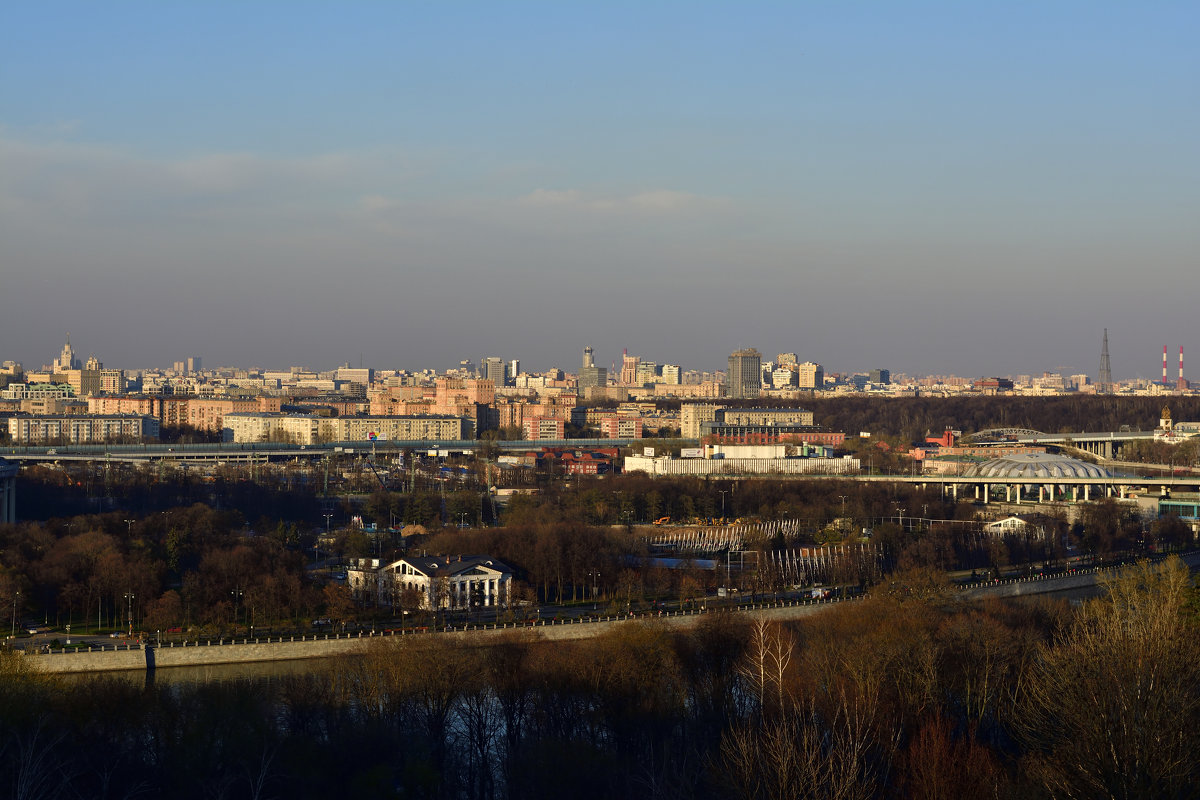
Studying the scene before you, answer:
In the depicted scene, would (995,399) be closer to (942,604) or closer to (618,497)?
(618,497)

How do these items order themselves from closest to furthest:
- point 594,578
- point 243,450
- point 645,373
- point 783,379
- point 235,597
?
1. point 235,597
2. point 594,578
3. point 243,450
4. point 783,379
5. point 645,373

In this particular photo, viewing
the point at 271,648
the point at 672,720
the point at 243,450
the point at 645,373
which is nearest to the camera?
the point at 672,720

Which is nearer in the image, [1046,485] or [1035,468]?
[1046,485]

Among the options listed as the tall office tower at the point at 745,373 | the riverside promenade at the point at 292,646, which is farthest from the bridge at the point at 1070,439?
the tall office tower at the point at 745,373

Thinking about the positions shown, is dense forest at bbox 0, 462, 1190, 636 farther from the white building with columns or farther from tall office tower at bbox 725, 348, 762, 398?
tall office tower at bbox 725, 348, 762, 398

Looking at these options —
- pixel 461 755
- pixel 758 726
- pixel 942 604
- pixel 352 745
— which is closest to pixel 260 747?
pixel 352 745

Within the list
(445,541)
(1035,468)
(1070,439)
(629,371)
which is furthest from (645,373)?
(445,541)

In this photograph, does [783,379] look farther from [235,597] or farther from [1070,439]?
[235,597]

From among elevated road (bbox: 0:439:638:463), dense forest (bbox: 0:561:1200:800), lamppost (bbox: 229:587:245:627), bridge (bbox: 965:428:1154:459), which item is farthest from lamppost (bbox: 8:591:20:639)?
bridge (bbox: 965:428:1154:459)
